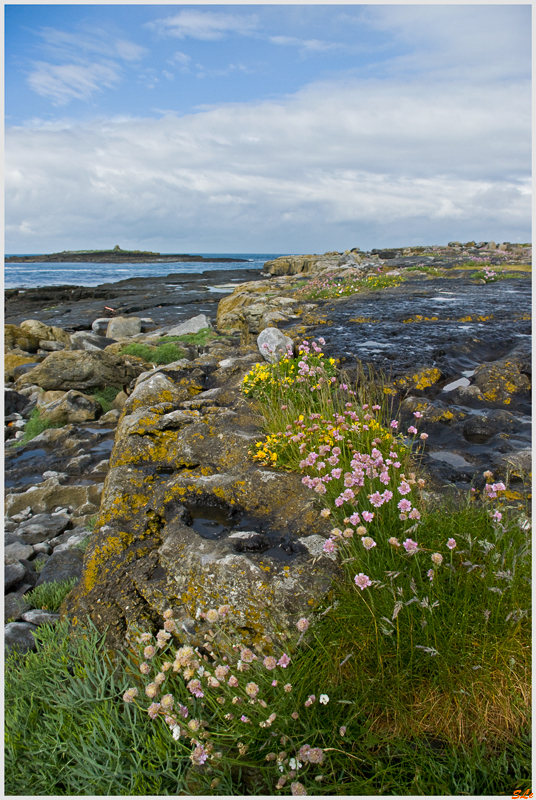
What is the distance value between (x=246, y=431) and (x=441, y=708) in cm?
313

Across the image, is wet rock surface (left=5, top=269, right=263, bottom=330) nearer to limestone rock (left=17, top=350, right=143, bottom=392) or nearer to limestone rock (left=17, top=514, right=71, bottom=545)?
limestone rock (left=17, top=350, right=143, bottom=392)

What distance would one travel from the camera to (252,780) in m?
2.33

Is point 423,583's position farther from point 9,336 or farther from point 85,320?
point 85,320

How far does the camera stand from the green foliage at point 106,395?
13009 millimetres

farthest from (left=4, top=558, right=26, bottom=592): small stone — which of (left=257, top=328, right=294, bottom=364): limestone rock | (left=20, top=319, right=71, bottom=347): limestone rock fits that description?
(left=20, top=319, right=71, bottom=347): limestone rock

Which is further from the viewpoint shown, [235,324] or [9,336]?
[9,336]

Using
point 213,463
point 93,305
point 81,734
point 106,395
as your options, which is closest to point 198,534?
point 213,463

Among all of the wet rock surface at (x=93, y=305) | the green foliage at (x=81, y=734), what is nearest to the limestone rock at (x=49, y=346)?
the wet rock surface at (x=93, y=305)

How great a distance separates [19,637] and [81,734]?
88.1 inches

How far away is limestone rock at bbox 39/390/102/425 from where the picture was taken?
1201cm

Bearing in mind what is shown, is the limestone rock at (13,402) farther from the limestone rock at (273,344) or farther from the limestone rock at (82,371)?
the limestone rock at (273,344)

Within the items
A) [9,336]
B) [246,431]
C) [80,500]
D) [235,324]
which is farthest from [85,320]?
[246,431]

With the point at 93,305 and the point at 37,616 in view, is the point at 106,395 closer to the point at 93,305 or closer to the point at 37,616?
the point at 37,616

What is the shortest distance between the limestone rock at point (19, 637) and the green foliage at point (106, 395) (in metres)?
9.03
